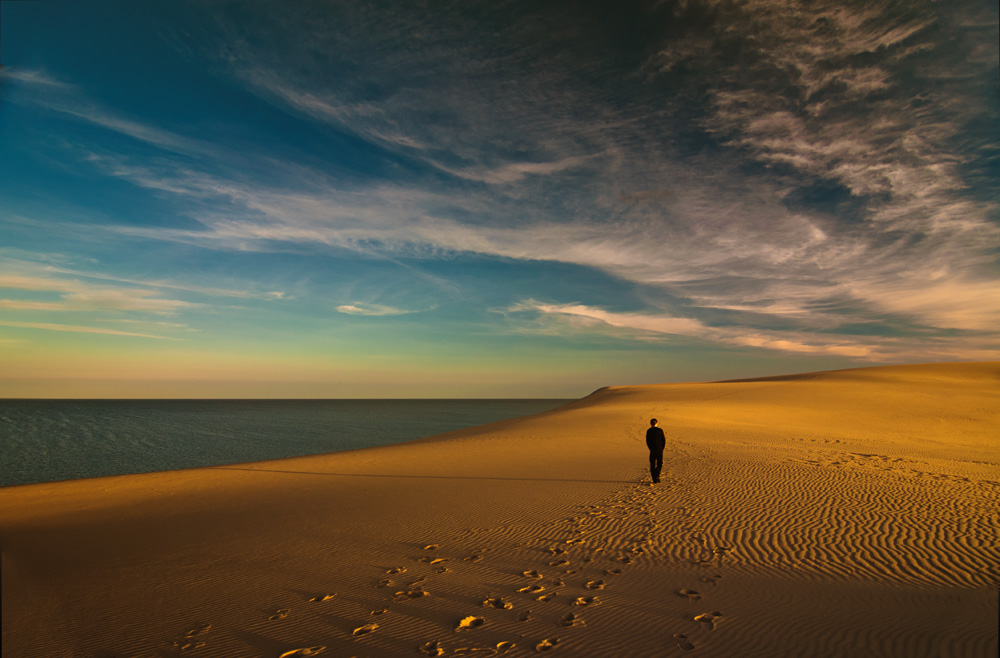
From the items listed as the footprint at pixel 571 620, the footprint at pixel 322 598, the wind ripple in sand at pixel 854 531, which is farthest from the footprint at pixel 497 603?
the wind ripple in sand at pixel 854 531

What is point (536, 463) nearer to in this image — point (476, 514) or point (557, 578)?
point (476, 514)

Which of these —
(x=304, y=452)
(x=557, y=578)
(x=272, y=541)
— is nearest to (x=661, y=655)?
(x=557, y=578)

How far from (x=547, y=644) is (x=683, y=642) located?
5.02 feet

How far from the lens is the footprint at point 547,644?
5.38 metres

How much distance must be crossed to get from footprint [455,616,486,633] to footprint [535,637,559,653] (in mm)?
870

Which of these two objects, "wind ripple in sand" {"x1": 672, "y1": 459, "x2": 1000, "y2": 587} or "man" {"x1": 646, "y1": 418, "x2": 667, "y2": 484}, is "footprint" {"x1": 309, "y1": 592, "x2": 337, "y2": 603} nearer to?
"wind ripple in sand" {"x1": 672, "y1": 459, "x2": 1000, "y2": 587}

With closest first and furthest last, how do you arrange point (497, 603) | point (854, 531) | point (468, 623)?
1. point (468, 623)
2. point (497, 603)
3. point (854, 531)

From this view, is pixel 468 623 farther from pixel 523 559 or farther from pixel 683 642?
pixel 523 559

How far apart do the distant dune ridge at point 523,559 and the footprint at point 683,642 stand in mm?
27

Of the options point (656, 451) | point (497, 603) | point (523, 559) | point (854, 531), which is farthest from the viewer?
point (656, 451)

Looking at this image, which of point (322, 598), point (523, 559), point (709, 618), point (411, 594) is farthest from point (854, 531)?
point (322, 598)

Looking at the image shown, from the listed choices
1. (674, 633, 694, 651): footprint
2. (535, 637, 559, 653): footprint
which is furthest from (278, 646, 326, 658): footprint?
(674, 633, 694, 651): footprint

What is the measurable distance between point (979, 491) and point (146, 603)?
18.3 meters

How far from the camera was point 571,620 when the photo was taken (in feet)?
19.8
